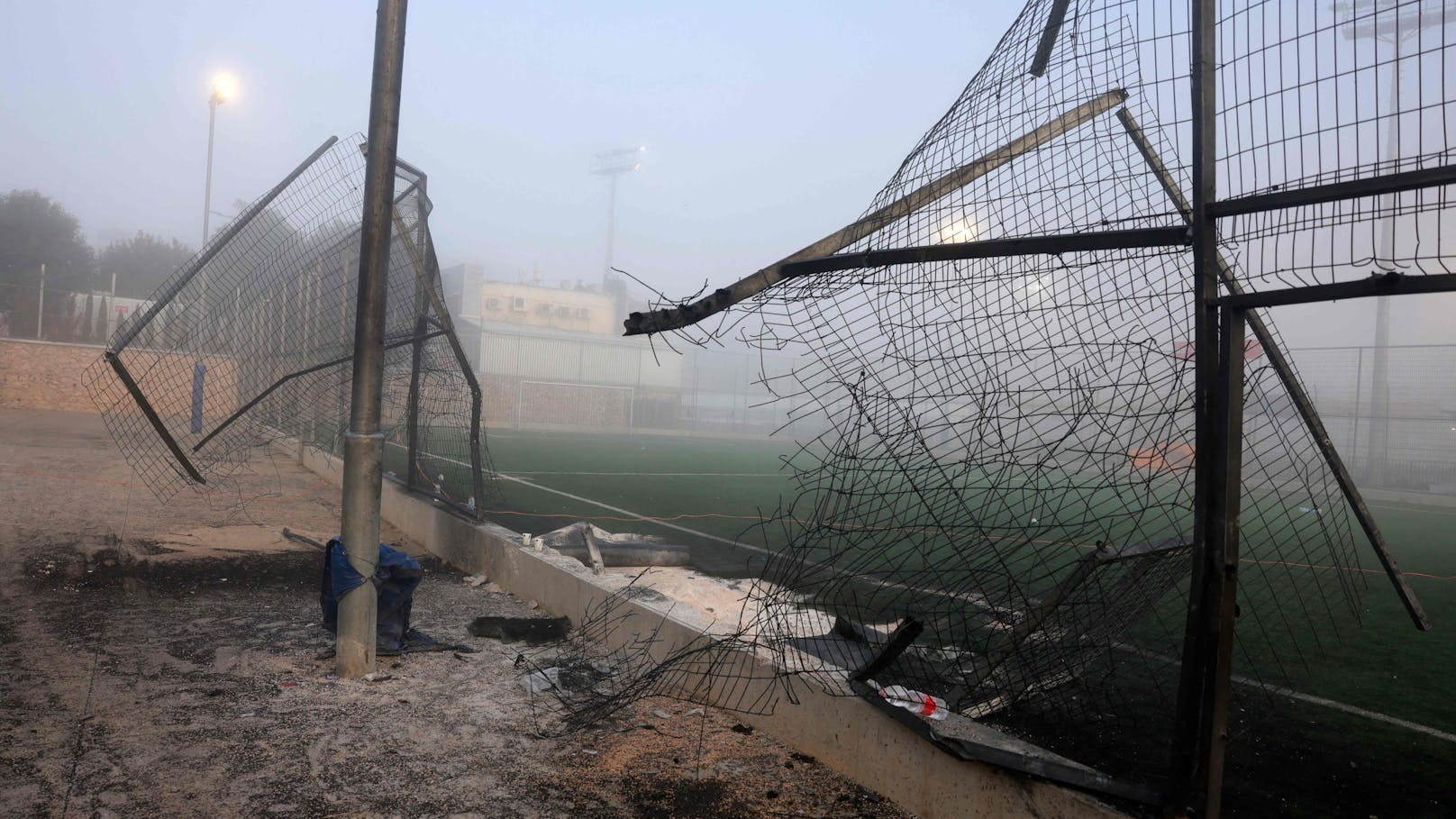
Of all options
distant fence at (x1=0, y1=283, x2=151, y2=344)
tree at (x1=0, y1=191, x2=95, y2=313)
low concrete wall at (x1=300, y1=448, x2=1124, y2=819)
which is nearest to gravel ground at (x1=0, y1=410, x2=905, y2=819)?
low concrete wall at (x1=300, y1=448, x2=1124, y2=819)

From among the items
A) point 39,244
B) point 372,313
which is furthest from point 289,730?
point 39,244

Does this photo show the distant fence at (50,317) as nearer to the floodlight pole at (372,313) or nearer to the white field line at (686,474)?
the white field line at (686,474)

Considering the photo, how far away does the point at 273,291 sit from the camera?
21.9 feet

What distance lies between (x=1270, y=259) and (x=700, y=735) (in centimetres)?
276

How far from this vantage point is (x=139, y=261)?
5394 centimetres

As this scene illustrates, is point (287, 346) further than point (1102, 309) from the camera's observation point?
Yes

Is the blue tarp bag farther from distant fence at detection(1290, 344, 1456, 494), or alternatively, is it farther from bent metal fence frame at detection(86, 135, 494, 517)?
distant fence at detection(1290, 344, 1456, 494)

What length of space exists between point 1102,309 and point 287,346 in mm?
6475

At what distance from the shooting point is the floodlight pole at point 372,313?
4.60 meters

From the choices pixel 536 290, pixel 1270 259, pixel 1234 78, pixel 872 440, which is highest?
pixel 536 290

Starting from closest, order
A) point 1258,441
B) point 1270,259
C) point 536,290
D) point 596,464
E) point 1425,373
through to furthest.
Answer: point 1270,259, point 1258,441, point 596,464, point 1425,373, point 536,290

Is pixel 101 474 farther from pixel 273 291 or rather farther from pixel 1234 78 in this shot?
pixel 1234 78

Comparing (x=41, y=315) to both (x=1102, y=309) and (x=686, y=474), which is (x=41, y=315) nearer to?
(x=686, y=474)

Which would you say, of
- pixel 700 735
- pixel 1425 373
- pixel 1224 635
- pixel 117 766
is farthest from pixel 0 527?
Answer: pixel 1425 373
